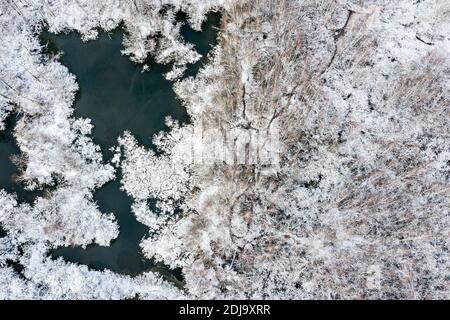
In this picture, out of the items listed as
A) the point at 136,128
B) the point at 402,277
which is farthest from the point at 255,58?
the point at 402,277

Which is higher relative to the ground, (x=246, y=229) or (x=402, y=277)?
(x=246, y=229)

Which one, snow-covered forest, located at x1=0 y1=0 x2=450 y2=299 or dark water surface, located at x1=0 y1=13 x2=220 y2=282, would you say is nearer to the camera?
snow-covered forest, located at x1=0 y1=0 x2=450 y2=299

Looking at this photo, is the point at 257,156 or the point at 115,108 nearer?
the point at 257,156

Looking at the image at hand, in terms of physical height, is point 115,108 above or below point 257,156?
above
